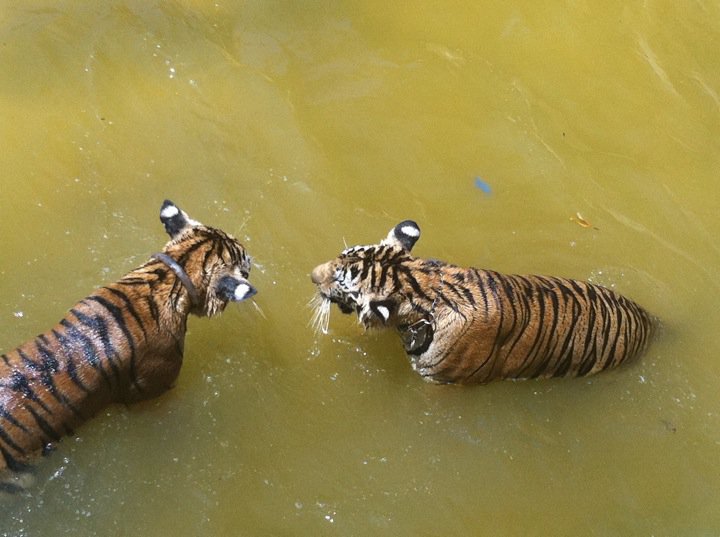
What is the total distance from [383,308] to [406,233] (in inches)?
17.3

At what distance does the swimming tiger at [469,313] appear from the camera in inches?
138

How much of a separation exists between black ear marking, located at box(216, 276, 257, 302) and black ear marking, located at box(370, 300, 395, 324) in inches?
21.1

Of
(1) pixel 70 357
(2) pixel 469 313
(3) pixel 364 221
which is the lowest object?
(1) pixel 70 357

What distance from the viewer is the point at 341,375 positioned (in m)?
3.81

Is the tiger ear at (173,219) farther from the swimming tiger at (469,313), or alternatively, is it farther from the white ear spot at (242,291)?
the swimming tiger at (469,313)

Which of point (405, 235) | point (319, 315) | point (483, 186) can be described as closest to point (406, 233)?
point (405, 235)

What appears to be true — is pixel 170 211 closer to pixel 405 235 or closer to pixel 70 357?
pixel 70 357

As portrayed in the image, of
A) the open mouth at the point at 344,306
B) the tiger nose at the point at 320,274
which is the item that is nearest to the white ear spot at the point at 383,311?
the open mouth at the point at 344,306

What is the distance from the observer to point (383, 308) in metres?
3.37

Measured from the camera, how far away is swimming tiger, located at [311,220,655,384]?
3494 mm

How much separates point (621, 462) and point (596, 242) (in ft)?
4.24

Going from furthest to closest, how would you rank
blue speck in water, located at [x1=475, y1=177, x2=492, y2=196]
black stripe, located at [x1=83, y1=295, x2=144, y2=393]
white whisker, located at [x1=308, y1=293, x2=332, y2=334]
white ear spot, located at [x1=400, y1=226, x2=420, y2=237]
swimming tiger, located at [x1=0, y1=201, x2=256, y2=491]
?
blue speck in water, located at [x1=475, y1=177, x2=492, y2=196] → white whisker, located at [x1=308, y1=293, x2=332, y2=334] → white ear spot, located at [x1=400, y1=226, x2=420, y2=237] → black stripe, located at [x1=83, y1=295, x2=144, y2=393] → swimming tiger, located at [x1=0, y1=201, x2=256, y2=491]

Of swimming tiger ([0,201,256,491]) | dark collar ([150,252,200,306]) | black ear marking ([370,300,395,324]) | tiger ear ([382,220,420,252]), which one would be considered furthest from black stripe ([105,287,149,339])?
tiger ear ([382,220,420,252])

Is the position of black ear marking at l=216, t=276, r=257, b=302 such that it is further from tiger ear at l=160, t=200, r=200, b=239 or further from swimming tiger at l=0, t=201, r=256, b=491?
tiger ear at l=160, t=200, r=200, b=239
